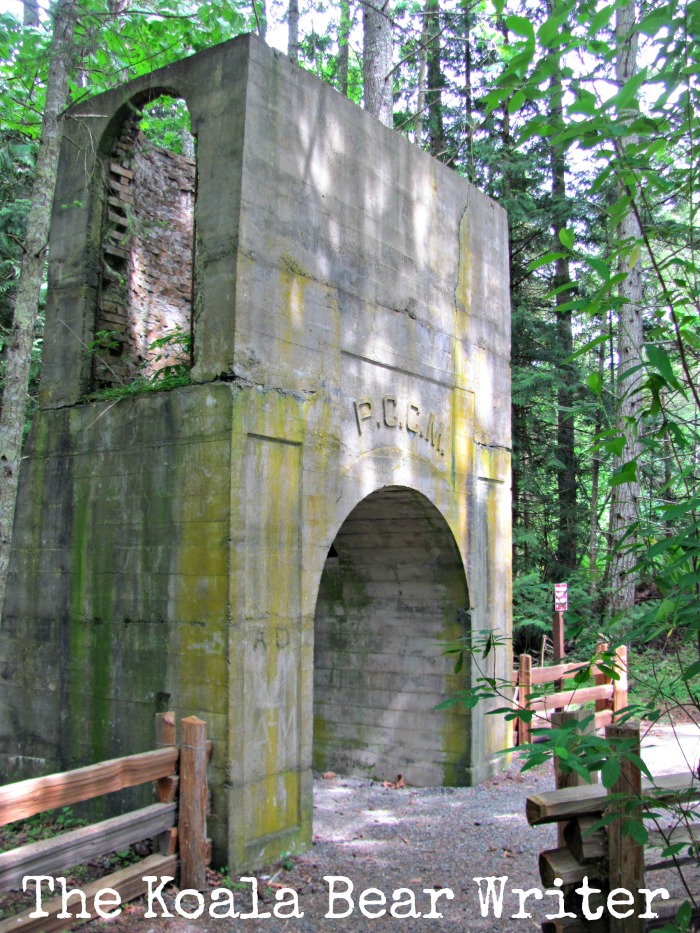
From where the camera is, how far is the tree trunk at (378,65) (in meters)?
14.8

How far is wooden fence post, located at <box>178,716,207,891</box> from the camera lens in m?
5.90

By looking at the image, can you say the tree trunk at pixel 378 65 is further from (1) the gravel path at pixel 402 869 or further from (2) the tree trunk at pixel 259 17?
(1) the gravel path at pixel 402 869

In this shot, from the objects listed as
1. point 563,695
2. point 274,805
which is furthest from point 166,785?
point 563,695

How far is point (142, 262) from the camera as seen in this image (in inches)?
344

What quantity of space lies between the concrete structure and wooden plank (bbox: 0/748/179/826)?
2.01 feet

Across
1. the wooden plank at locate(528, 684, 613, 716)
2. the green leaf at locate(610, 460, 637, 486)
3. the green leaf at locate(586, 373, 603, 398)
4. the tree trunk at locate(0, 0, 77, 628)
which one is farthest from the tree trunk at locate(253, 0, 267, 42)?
the wooden plank at locate(528, 684, 613, 716)

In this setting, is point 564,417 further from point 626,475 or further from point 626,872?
point 626,475

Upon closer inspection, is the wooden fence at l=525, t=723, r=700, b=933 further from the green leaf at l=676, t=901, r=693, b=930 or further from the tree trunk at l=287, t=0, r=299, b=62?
the tree trunk at l=287, t=0, r=299, b=62

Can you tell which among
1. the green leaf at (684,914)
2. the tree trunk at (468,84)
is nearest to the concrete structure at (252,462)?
the green leaf at (684,914)

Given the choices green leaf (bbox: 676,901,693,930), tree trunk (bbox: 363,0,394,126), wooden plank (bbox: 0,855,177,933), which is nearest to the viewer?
green leaf (bbox: 676,901,693,930)

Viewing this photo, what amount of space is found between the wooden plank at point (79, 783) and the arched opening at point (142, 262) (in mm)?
3010

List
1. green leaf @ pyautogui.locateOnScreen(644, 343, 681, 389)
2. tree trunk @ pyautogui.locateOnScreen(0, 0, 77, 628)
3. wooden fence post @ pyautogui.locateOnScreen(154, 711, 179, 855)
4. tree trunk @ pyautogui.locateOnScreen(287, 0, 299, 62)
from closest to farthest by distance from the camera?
green leaf @ pyautogui.locateOnScreen(644, 343, 681, 389) < wooden fence post @ pyautogui.locateOnScreen(154, 711, 179, 855) < tree trunk @ pyautogui.locateOnScreen(0, 0, 77, 628) < tree trunk @ pyautogui.locateOnScreen(287, 0, 299, 62)

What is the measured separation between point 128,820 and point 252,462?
2.63 metres

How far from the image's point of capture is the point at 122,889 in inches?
213
